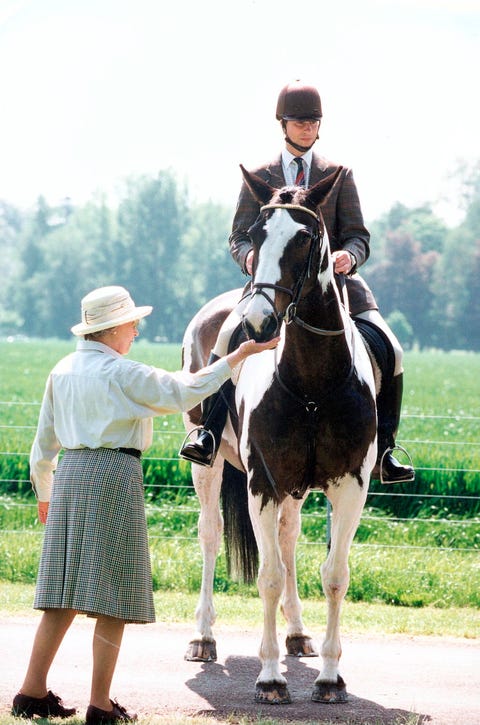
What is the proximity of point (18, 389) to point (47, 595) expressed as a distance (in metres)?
34.4

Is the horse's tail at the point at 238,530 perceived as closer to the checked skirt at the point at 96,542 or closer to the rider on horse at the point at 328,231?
the rider on horse at the point at 328,231

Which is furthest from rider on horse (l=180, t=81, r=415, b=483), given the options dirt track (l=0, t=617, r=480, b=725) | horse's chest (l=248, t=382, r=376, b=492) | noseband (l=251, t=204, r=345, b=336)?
dirt track (l=0, t=617, r=480, b=725)

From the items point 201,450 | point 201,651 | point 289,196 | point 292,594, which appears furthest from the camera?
point 292,594

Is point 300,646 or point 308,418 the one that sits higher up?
point 308,418

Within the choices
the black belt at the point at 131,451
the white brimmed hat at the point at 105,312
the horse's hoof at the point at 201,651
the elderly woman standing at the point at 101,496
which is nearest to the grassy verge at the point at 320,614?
the horse's hoof at the point at 201,651

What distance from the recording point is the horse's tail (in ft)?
25.0

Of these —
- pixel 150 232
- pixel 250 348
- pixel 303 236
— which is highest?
pixel 150 232

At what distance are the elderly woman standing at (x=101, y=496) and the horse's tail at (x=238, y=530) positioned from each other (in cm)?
248

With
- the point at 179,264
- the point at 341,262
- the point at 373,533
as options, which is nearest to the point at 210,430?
the point at 341,262

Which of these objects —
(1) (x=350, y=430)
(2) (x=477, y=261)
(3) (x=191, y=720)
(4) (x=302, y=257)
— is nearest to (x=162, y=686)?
(3) (x=191, y=720)

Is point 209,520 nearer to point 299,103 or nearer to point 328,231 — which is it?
point 328,231

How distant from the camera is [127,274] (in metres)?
105

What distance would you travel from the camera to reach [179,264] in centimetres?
10419

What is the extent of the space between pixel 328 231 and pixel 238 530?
7.55 feet
